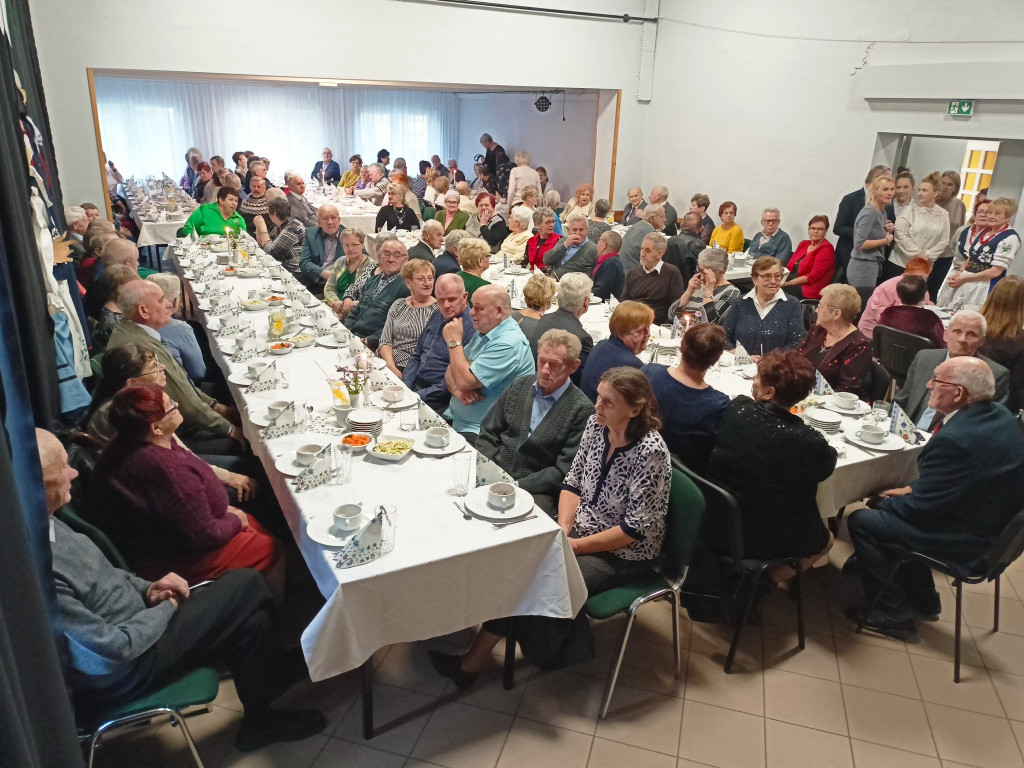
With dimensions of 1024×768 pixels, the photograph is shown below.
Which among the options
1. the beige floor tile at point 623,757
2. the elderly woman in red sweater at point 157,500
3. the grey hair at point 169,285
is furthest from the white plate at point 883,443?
the grey hair at point 169,285

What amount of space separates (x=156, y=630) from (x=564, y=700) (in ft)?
4.90

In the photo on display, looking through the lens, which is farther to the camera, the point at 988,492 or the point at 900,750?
the point at 988,492

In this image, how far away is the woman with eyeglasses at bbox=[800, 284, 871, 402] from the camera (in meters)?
3.95

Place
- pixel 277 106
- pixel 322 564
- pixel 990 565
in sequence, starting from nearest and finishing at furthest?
1. pixel 322 564
2. pixel 990 565
3. pixel 277 106

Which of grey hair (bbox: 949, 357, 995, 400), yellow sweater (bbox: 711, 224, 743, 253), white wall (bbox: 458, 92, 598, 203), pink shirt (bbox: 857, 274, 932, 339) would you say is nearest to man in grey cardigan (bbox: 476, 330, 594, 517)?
grey hair (bbox: 949, 357, 995, 400)

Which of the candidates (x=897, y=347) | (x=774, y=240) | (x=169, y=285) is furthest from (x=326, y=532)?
(x=774, y=240)

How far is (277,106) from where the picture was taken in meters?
16.4

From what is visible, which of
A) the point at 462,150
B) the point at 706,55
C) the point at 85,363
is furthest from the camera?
the point at 462,150

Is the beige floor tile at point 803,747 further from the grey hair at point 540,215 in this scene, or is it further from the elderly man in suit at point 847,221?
the elderly man in suit at point 847,221

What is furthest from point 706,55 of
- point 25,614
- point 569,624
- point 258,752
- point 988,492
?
point 25,614

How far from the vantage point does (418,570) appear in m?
2.25

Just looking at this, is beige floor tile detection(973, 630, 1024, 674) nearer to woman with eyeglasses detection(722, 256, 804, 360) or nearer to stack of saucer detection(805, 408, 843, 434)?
stack of saucer detection(805, 408, 843, 434)

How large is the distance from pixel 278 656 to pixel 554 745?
40.4 inches

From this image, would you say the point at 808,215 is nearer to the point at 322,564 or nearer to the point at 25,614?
the point at 322,564
